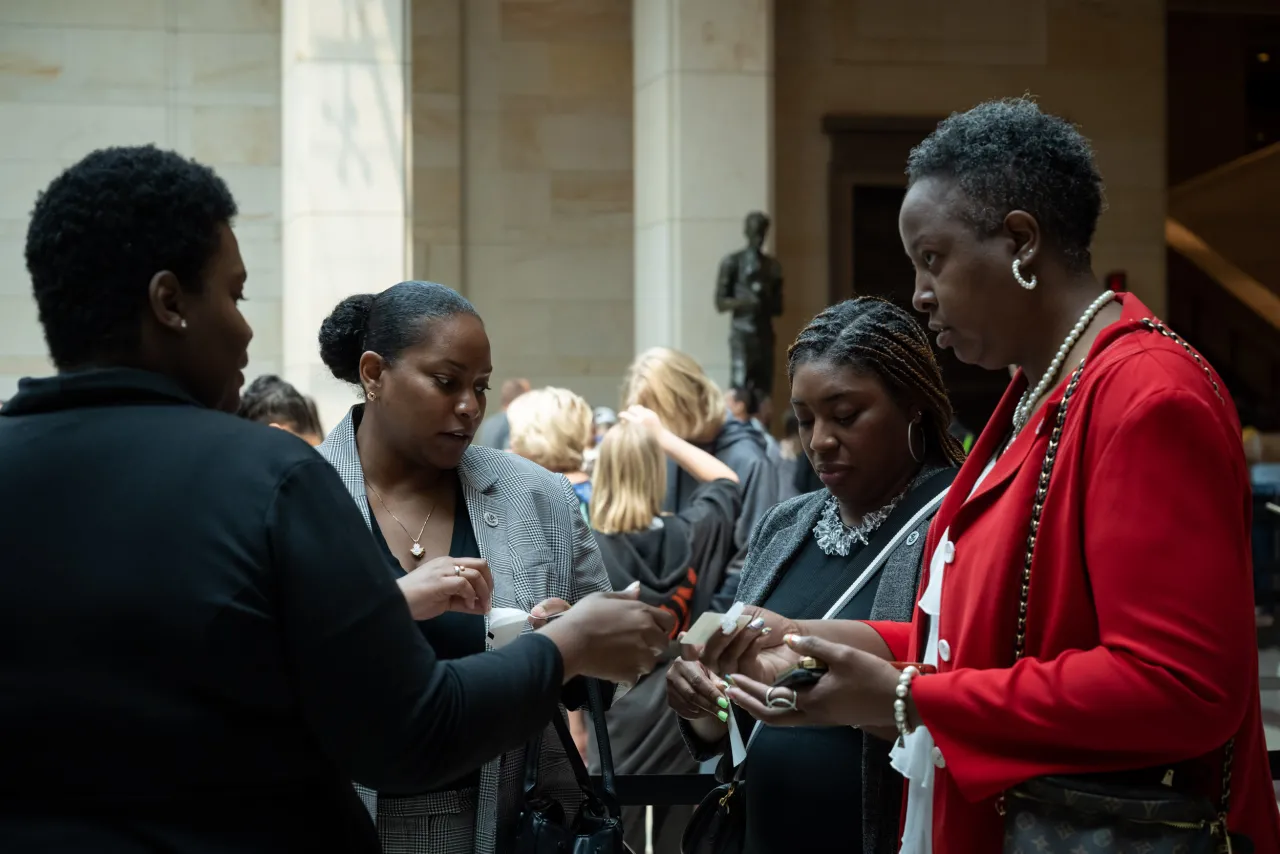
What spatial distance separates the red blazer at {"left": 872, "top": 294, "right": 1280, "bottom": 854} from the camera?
1.94 metres


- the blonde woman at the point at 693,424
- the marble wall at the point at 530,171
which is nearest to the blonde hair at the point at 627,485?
the blonde woman at the point at 693,424

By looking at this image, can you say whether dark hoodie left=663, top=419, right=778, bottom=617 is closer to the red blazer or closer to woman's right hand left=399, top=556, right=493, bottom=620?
woman's right hand left=399, top=556, right=493, bottom=620

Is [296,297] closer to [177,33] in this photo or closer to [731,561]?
[177,33]

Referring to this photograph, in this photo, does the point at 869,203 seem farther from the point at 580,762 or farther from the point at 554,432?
the point at 580,762

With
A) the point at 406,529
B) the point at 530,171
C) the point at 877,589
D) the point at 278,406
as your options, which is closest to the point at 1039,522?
the point at 877,589

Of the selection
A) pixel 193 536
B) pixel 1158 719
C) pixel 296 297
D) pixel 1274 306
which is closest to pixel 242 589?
pixel 193 536

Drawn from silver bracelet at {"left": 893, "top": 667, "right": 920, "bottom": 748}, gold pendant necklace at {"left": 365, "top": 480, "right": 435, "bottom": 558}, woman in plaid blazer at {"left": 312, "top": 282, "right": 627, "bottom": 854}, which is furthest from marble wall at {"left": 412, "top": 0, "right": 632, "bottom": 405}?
silver bracelet at {"left": 893, "top": 667, "right": 920, "bottom": 748}

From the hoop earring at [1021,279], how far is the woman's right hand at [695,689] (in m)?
1.10

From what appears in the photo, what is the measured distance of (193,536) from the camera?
5.89ft

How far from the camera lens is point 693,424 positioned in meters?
6.89

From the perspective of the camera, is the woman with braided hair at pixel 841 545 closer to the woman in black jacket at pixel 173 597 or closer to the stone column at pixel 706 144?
the woman in black jacket at pixel 173 597

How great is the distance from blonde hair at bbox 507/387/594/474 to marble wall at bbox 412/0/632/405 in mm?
10778

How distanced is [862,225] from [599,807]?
1518 centimetres

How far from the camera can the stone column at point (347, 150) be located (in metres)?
13.6
